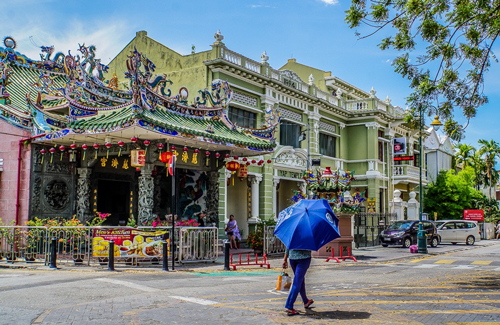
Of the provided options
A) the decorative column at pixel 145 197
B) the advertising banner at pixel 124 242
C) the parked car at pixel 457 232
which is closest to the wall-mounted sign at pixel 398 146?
the parked car at pixel 457 232

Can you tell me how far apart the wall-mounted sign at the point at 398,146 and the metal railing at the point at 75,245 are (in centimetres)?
2330

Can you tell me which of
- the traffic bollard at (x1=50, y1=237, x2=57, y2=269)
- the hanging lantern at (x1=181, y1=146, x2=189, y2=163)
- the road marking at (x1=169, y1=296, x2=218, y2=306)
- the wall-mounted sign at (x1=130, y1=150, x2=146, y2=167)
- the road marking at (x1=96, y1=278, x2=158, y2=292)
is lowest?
the road marking at (x1=96, y1=278, x2=158, y2=292)

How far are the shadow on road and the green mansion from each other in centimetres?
1226

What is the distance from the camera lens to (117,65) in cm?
2725

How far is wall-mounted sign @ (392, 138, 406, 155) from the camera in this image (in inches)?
1409

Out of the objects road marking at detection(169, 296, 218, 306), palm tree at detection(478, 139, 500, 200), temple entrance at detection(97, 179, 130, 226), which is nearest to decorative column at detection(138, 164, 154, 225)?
temple entrance at detection(97, 179, 130, 226)

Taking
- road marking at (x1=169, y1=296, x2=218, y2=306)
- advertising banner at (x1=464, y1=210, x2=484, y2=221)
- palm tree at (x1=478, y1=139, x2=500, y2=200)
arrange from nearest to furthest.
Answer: road marking at (x1=169, y1=296, x2=218, y2=306) < advertising banner at (x1=464, y1=210, x2=484, y2=221) < palm tree at (x1=478, y1=139, x2=500, y2=200)

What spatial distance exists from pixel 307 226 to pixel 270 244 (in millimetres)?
11792

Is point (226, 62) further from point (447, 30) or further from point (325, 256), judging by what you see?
point (447, 30)

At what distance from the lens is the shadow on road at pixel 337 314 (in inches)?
304

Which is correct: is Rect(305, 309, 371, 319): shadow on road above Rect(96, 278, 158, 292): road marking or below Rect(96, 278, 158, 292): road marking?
above

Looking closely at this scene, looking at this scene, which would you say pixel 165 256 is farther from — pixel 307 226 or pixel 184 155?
pixel 307 226

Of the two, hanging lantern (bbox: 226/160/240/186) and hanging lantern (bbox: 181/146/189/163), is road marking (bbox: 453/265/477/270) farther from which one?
hanging lantern (bbox: 181/146/189/163)

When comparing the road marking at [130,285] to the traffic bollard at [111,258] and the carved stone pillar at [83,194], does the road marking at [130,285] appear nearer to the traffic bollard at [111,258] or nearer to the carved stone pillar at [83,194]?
the traffic bollard at [111,258]
